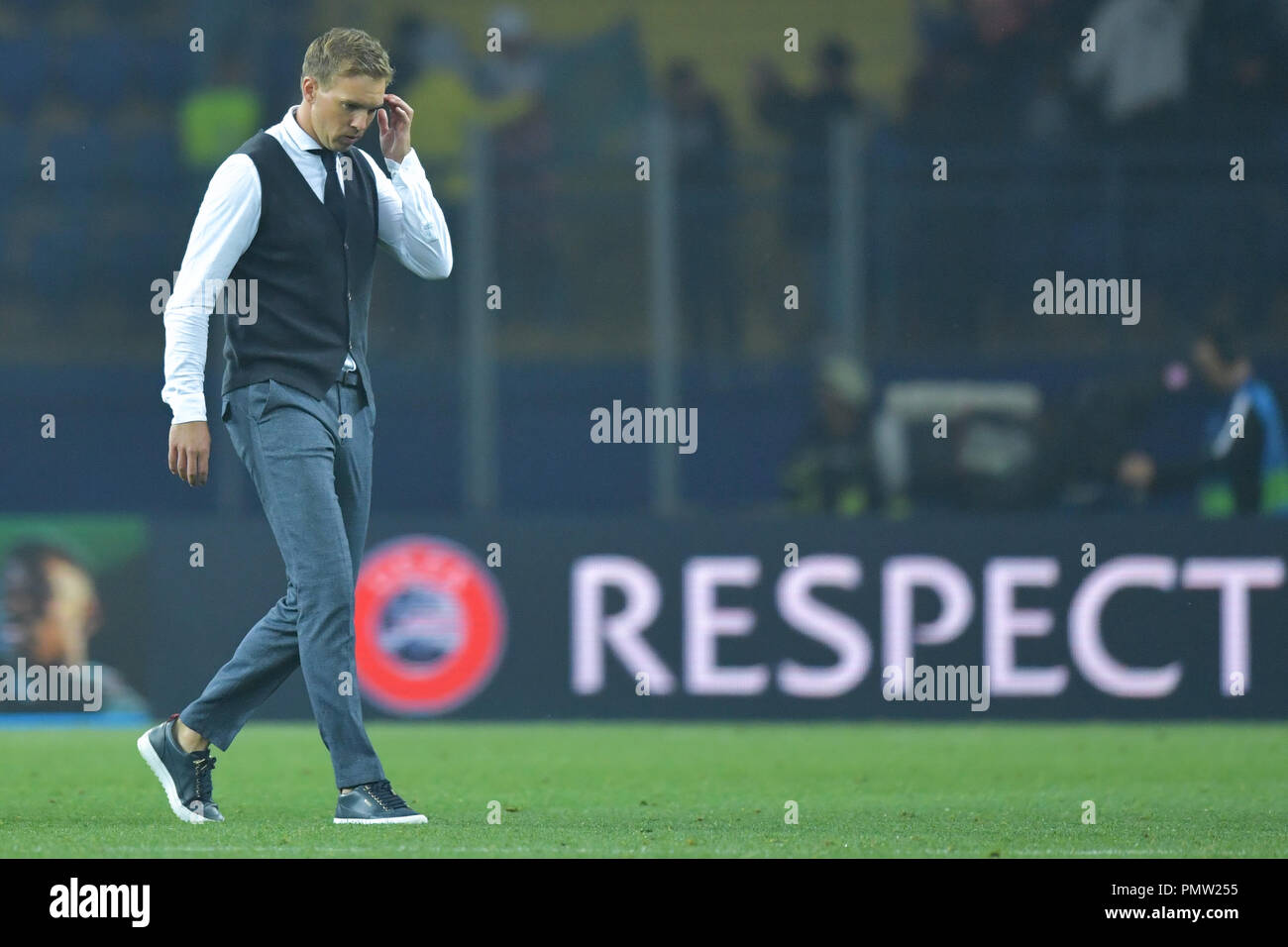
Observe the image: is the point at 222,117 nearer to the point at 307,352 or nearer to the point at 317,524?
the point at 307,352

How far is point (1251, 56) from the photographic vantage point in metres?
12.2

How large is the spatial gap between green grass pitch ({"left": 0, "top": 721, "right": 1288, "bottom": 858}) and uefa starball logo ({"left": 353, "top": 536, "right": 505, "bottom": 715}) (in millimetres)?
232

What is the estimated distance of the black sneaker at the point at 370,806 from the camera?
16.7 ft

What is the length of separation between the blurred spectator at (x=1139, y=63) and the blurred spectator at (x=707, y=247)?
2328 millimetres

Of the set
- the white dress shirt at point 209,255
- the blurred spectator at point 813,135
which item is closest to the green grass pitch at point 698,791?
the white dress shirt at point 209,255

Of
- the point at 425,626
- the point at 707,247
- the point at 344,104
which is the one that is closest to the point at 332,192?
the point at 344,104

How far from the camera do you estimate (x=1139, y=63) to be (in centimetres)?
1220

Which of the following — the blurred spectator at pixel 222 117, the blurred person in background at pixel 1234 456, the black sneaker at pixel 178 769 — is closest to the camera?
the black sneaker at pixel 178 769

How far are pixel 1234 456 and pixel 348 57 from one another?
564 cm

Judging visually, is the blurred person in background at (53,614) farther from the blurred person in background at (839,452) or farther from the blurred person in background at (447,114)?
the blurred person in background at (839,452)

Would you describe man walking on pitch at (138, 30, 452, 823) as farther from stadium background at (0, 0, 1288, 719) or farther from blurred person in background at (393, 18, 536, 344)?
blurred person in background at (393, 18, 536, 344)

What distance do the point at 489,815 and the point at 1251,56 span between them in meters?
8.40
